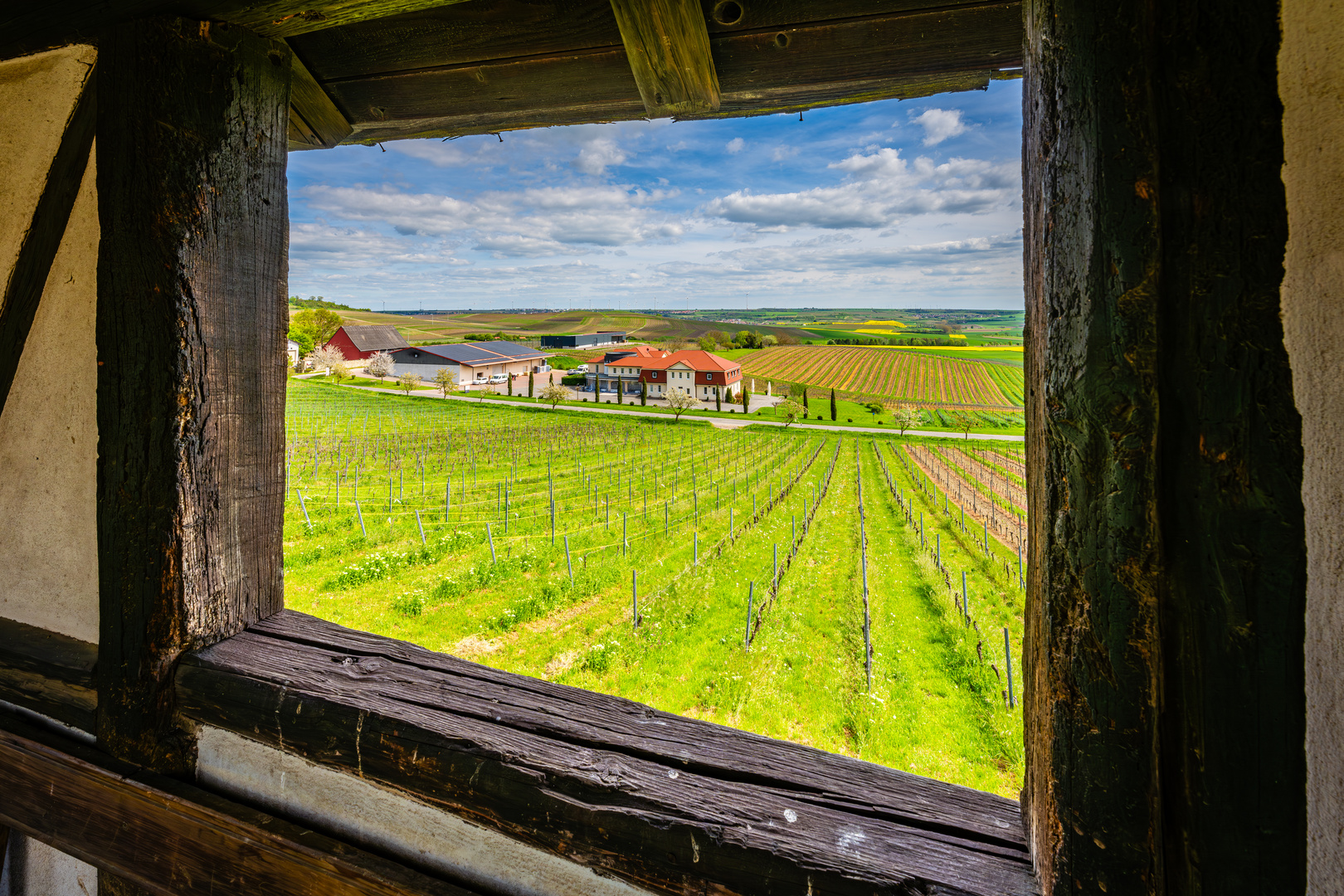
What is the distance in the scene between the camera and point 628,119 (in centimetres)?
118

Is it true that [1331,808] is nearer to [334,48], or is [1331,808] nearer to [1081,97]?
[1081,97]

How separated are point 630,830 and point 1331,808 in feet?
2.07

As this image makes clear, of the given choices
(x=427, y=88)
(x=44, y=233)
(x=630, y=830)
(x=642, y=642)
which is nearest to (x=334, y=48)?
(x=427, y=88)

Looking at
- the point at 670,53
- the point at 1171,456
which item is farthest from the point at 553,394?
the point at 1171,456

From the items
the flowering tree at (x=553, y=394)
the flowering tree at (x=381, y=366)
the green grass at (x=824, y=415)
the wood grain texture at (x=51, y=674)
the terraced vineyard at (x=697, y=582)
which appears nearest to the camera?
the wood grain texture at (x=51, y=674)

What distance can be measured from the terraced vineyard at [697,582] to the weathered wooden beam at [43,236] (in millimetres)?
4945

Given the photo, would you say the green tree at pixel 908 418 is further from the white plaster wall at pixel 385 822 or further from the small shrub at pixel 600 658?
the white plaster wall at pixel 385 822

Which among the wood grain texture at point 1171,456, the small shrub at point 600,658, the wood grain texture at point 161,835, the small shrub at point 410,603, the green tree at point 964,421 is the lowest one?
the small shrub at point 600,658

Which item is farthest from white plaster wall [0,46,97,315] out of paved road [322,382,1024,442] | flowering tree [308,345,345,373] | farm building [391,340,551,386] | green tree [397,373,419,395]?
flowering tree [308,345,345,373]

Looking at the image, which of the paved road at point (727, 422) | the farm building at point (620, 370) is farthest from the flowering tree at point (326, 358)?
the farm building at point (620, 370)

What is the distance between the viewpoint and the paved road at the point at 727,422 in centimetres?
1853

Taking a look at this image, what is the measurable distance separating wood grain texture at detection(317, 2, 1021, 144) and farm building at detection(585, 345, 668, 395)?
85.0 feet

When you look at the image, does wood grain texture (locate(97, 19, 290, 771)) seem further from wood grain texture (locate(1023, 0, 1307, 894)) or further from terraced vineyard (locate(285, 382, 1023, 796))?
terraced vineyard (locate(285, 382, 1023, 796))

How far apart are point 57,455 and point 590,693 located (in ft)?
4.13
